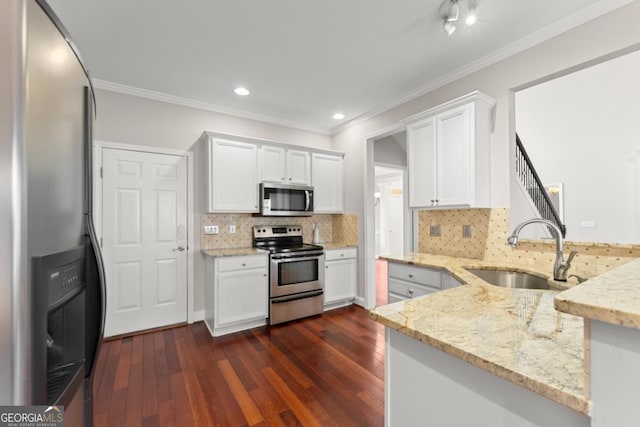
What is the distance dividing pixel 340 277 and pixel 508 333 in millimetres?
3028

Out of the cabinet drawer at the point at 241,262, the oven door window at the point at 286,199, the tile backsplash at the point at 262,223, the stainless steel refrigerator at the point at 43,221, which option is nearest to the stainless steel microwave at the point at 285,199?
the oven door window at the point at 286,199

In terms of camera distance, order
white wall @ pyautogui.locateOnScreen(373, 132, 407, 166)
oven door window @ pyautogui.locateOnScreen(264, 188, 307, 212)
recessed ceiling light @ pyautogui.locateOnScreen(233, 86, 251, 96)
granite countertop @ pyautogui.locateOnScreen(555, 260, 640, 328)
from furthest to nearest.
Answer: white wall @ pyautogui.locateOnScreen(373, 132, 407, 166), oven door window @ pyautogui.locateOnScreen(264, 188, 307, 212), recessed ceiling light @ pyautogui.locateOnScreen(233, 86, 251, 96), granite countertop @ pyautogui.locateOnScreen(555, 260, 640, 328)

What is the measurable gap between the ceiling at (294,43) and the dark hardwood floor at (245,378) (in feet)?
8.89

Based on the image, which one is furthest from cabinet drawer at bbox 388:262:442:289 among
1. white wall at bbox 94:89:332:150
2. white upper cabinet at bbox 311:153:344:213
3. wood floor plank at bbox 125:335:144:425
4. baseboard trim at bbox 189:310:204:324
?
white wall at bbox 94:89:332:150

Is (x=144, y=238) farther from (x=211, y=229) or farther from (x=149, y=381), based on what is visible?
(x=149, y=381)

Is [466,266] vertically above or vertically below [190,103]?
below

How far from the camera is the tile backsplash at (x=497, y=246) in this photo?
6.24ft

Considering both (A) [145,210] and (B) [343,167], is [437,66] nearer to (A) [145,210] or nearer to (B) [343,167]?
(B) [343,167]

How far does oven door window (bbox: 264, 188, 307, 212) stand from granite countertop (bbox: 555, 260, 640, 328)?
322 cm

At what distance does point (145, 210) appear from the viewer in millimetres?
3139

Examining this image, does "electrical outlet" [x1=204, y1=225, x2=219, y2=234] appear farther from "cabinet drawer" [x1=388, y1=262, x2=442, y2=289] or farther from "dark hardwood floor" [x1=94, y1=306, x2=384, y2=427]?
"cabinet drawer" [x1=388, y1=262, x2=442, y2=289]

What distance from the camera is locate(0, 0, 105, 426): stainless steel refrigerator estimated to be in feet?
1.86

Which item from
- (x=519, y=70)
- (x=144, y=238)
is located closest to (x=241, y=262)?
(x=144, y=238)

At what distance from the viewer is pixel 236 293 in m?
3.09
